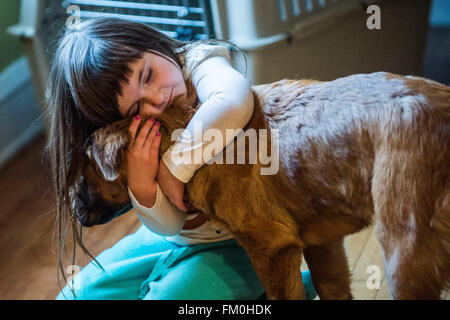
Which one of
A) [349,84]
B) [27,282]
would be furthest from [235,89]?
[27,282]

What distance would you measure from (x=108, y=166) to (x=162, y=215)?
0.14 m

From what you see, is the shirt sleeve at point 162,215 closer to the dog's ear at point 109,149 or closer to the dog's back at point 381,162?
the dog's ear at point 109,149

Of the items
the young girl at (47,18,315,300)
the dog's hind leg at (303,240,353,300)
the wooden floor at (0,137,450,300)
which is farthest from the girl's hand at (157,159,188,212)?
the wooden floor at (0,137,450,300)

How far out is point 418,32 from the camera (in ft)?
3.54

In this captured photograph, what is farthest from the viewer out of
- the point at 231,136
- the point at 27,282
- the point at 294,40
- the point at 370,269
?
the point at 27,282

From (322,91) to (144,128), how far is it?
0.98ft

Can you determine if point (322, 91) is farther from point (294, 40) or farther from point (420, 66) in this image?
point (420, 66)

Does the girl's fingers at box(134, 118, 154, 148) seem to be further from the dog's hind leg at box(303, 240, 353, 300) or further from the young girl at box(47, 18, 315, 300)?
the dog's hind leg at box(303, 240, 353, 300)

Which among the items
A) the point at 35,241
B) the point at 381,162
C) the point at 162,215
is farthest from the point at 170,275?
the point at 35,241

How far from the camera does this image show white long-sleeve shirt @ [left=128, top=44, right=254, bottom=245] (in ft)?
2.63

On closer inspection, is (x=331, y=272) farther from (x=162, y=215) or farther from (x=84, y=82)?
(x=84, y=82)

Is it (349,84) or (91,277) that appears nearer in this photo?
(349,84)

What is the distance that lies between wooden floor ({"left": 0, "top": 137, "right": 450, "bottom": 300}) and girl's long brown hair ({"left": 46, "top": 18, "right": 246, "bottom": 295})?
34 cm
